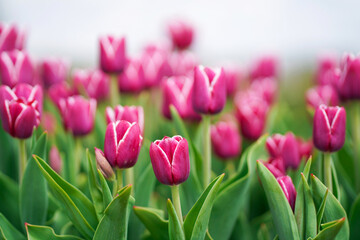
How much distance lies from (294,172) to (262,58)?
121cm

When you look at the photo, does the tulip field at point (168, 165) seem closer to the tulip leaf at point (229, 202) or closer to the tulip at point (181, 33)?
the tulip leaf at point (229, 202)

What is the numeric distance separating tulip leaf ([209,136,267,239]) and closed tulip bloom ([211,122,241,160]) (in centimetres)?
28

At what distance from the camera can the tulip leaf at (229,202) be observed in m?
1.11

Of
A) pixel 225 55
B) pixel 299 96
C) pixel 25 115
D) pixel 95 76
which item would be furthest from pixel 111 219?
pixel 225 55

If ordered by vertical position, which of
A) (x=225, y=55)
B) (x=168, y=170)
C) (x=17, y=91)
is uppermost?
(x=17, y=91)

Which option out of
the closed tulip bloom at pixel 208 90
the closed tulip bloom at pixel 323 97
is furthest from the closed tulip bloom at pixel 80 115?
the closed tulip bloom at pixel 323 97

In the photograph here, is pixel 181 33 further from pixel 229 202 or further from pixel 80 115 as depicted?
pixel 229 202

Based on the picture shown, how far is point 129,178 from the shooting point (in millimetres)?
1115

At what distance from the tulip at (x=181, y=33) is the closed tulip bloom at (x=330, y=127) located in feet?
4.16

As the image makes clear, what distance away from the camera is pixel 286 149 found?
1.25 m

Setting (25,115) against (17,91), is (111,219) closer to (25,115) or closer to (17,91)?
(25,115)

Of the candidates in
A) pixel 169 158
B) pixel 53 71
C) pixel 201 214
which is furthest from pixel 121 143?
pixel 53 71

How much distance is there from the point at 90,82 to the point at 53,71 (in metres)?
0.23

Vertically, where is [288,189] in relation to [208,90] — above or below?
below
